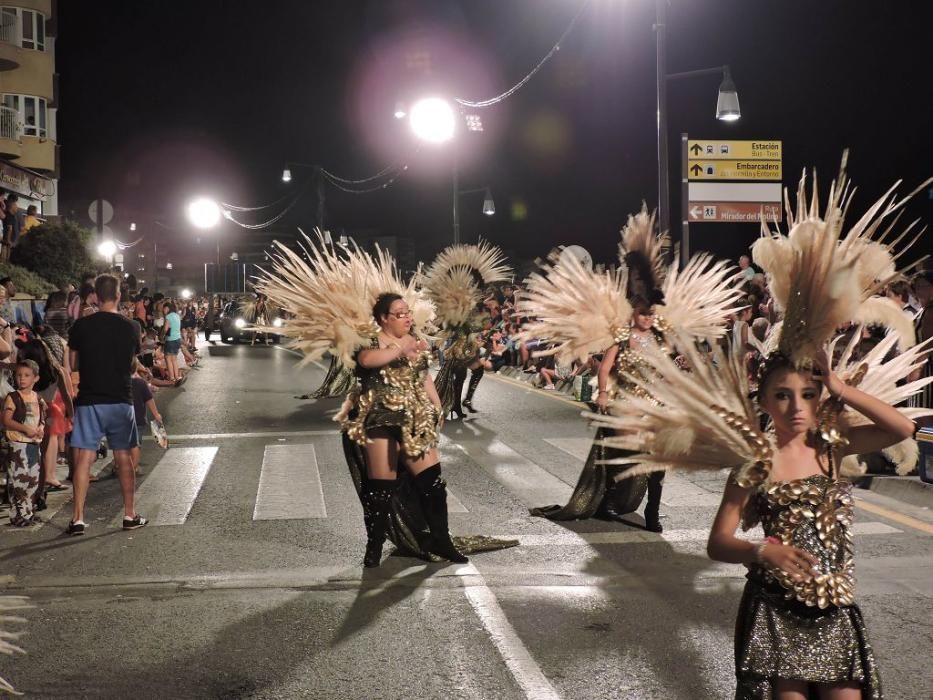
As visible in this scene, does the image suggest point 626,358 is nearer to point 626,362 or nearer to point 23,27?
point 626,362

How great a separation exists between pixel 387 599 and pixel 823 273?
11.9 feet

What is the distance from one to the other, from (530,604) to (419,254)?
2066 inches

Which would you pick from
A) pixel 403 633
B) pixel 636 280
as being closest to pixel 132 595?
pixel 403 633

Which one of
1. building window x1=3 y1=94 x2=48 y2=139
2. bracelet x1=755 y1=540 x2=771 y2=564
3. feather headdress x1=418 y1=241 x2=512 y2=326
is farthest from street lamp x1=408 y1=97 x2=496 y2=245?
bracelet x1=755 y1=540 x2=771 y2=564

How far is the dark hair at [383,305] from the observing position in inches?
273

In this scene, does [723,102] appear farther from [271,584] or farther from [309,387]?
[271,584]

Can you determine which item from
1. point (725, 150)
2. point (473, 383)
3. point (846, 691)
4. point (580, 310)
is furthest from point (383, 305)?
point (725, 150)

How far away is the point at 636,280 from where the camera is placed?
7.98m

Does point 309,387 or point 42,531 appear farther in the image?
point 309,387

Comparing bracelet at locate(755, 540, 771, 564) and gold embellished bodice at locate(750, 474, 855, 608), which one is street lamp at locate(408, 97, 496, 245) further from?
bracelet at locate(755, 540, 771, 564)

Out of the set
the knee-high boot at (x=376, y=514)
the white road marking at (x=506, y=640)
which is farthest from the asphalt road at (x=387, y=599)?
the knee-high boot at (x=376, y=514)

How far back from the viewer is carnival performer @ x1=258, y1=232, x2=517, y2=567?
689 centimetres

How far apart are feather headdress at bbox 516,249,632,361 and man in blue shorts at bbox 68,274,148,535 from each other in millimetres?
3088

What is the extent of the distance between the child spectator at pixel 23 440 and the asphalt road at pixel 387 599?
1.21 ft
